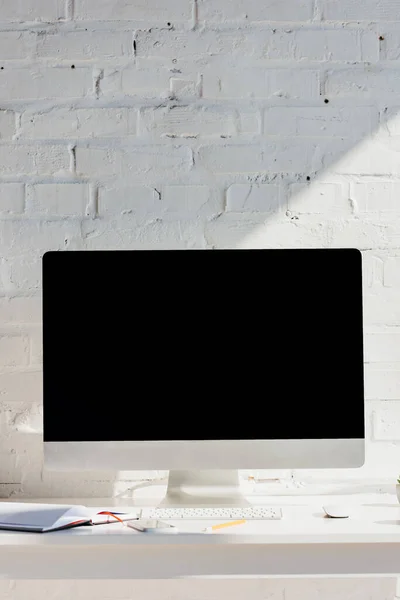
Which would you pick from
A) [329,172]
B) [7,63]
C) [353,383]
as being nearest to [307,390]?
[353,383]

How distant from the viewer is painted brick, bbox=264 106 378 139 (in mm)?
1993

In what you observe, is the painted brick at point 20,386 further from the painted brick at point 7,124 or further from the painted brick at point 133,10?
the painted brick at point 133,10

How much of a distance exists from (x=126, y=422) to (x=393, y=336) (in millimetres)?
746

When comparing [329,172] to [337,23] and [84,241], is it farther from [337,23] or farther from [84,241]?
[84,241]

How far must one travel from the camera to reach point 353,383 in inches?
64.7

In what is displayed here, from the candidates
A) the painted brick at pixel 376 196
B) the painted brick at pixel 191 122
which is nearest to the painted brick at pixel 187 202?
the painted brick at pixel 191 122

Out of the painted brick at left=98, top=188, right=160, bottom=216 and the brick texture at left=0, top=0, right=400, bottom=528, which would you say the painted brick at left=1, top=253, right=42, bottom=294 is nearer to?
the brick texture at left=0, top=0, right=400, bottom=528

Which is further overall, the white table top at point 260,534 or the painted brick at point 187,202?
the painted brick at point 187,202

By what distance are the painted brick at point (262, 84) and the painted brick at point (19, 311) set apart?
706mm

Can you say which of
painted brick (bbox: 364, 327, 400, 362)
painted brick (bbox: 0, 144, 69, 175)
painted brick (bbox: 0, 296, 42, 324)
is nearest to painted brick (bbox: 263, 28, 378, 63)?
painted brick (bbox: 0, 144, 69, 175)

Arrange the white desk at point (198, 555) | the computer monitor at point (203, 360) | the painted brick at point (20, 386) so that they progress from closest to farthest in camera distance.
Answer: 1. the white desk at point (198, 555)
2. the computer monitor at point (203, 360)
3. the painted brick at point (20, 386)

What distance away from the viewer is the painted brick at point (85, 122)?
77.9 inches

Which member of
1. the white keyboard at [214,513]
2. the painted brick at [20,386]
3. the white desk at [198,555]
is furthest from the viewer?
the painted brick at [20,386]

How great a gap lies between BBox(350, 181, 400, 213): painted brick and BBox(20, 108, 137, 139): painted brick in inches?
23.8
